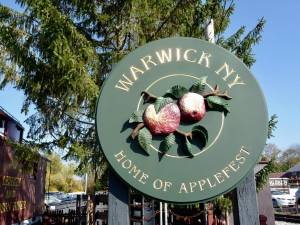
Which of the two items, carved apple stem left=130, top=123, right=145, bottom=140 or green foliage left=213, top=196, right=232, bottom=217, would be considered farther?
green foliage left=213, top=196, right=232, bottom=217

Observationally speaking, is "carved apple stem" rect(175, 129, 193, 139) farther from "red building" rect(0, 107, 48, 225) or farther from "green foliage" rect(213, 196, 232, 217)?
"red building" rect(0, 107, 48, 225)

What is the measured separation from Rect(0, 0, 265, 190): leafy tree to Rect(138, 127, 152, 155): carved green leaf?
17.1 ft

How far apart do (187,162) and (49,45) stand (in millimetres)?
6094

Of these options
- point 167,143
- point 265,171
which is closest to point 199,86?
point 167,143

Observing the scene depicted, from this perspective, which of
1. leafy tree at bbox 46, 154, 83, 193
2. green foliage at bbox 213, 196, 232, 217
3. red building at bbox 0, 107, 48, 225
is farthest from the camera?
leafy tree at bbox 46, 154, 83, 193

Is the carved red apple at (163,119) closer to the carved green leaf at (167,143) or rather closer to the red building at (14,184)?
the carved green leaf at (167,143)

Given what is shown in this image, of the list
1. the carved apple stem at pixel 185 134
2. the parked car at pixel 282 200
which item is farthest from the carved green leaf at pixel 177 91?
the parked car at pixel 282 200

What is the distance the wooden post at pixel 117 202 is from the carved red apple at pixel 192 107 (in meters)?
0.73

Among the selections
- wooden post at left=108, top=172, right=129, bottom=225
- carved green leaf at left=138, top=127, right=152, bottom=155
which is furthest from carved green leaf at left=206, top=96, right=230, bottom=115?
wooden post at left=108, top=172, right=129, bottom=225

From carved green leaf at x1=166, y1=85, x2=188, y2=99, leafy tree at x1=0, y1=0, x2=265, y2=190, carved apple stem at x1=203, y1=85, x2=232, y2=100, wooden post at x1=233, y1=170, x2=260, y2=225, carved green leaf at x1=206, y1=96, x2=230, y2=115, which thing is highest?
leafy tree at x1=0, y1=0, x2=265, y2=190

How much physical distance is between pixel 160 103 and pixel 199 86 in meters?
0.34

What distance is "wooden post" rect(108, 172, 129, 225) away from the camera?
2.94 metres

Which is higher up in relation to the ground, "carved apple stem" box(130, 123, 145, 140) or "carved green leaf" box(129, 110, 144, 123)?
"carved green leaf" box(129, 110, 144, 123)

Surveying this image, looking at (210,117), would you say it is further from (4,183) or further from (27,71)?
(4,183)
